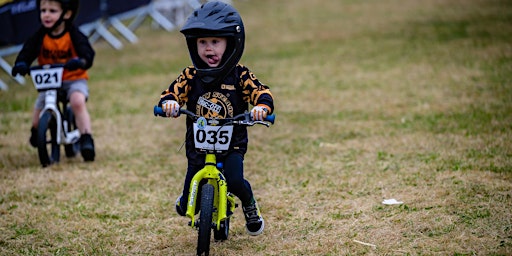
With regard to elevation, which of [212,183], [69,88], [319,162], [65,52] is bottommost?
[319,162]

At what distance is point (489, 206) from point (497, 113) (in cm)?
379

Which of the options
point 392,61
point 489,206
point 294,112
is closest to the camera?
point 489,206

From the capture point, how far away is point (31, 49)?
7.89 metres

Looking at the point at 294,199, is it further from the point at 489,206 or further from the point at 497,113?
the point at 497,113

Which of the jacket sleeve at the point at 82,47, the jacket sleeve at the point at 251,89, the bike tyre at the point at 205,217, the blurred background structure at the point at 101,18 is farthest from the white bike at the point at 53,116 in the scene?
the bike tyre at the point at 205,217

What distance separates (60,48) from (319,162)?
3078 millimetres

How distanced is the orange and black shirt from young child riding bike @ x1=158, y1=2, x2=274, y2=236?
9.66ft

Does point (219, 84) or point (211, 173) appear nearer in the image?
point (211, 173)

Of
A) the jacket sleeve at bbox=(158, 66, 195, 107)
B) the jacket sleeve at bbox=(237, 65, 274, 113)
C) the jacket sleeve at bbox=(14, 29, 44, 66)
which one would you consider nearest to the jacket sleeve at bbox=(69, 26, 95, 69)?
the jacket sleeve at bbox=(14, 29, 44, 66)

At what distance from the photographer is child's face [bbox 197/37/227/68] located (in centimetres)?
516

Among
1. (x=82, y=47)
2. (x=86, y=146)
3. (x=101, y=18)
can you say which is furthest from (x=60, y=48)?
(x=101, y=18)

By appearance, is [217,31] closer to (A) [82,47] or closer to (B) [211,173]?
(B) [211,173]

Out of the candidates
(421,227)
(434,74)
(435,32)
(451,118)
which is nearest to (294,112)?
(451,118)

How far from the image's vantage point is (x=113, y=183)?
7441 millimetres
